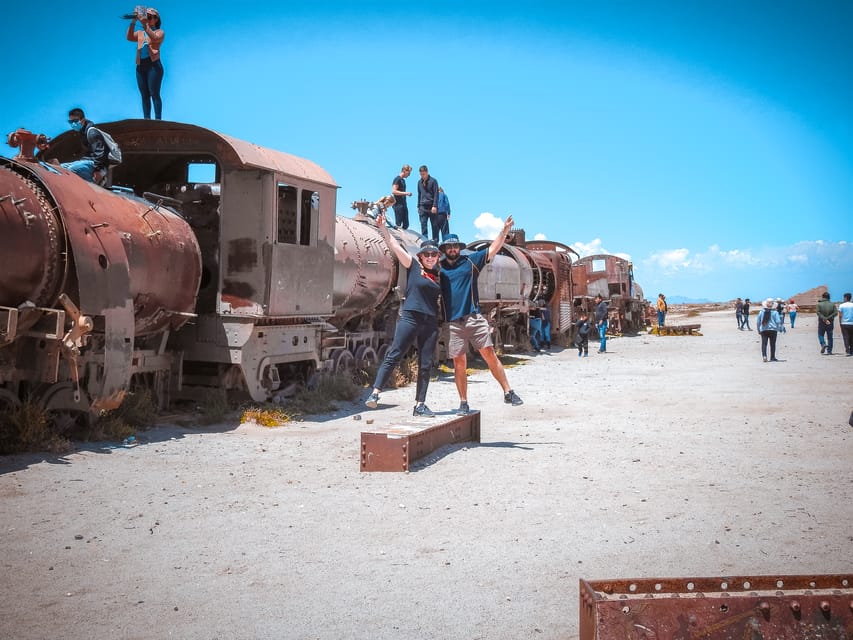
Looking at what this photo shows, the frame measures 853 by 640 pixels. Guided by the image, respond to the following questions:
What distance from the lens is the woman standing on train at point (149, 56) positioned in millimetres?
10336

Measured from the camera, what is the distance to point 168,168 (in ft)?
Result: 35.6

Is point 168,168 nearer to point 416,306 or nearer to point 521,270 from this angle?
point 416,306

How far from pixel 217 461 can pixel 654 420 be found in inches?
217

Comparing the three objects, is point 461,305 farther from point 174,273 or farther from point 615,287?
point 615,287

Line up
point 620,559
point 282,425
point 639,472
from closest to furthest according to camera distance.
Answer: point 620,559 < point 639,472 < point 282,425

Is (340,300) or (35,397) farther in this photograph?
(340,300)

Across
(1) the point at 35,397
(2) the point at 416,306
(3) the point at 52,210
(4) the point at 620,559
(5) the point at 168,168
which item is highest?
(5) the point at 168,168

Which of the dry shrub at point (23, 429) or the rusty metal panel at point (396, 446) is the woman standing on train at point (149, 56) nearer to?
the dry shrub at point (23, 429)

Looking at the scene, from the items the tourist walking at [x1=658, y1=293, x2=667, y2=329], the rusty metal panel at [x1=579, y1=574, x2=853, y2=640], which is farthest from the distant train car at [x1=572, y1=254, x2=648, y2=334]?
the rusty metal panel at [x1=579, y1=574, x2=853, y2=640]

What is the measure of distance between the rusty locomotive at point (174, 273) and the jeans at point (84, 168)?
36 centimetres

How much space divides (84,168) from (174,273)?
1.53 metres

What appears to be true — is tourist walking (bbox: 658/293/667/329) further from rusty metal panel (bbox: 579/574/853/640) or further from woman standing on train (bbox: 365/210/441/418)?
rusty metal panel (bbox: 579/574/853/640)

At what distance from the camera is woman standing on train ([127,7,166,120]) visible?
10.3m

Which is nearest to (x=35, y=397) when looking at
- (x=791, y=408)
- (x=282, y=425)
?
(x=282, y=425)
